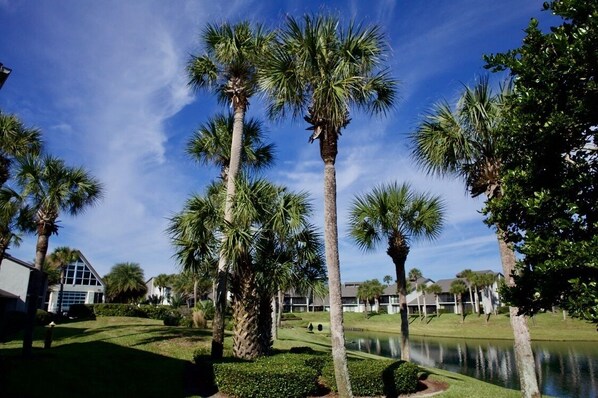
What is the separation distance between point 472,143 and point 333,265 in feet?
20.8

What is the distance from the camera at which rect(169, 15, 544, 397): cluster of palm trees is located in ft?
34.9

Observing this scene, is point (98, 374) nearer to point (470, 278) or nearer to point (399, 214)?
point (399, 214)

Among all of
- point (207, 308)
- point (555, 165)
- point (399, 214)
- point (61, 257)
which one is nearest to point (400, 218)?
point (399, 214)

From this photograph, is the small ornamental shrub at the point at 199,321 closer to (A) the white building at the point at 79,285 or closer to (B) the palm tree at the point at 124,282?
(A) the white building at the point at 79,285

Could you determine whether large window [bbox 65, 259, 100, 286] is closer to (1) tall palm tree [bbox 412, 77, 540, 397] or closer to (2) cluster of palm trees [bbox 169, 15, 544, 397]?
(2) cluster of palm trees [bbox 169, 15, 544, 397]

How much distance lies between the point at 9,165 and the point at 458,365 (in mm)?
30750

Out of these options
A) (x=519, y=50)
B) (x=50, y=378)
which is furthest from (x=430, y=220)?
(x=50, y=378)

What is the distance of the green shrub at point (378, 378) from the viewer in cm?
1179

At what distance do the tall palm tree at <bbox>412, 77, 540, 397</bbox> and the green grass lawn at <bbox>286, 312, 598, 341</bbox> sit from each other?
38.4m

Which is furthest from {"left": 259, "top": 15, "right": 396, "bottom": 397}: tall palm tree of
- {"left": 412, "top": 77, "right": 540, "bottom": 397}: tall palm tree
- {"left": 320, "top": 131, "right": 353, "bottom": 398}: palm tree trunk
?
{"left": 412, "top": 77, "right": 540, "bottom": 397}: tall palm tree

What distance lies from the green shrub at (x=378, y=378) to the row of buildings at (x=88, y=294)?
3.94 meters

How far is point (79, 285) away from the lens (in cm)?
5200

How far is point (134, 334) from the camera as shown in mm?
21812

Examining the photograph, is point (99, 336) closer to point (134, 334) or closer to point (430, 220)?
point (134, 334)
